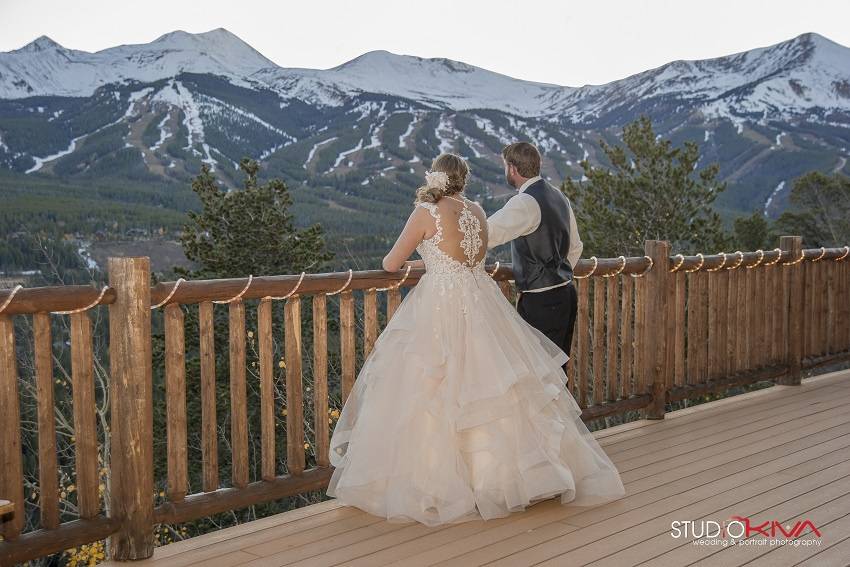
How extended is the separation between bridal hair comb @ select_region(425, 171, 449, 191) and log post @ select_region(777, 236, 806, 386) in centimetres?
379

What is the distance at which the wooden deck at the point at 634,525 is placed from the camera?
309cm

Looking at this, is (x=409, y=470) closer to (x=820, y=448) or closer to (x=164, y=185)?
(x=820, y=448)

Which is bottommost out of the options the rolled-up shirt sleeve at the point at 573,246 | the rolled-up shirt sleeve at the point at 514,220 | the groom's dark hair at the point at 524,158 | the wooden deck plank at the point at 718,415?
the wooden deck plank at the point at 718,415

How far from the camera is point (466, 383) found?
11.7 ft

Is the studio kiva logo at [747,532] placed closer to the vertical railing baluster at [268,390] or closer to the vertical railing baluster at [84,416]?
the vertical railing baluster at [268,390]

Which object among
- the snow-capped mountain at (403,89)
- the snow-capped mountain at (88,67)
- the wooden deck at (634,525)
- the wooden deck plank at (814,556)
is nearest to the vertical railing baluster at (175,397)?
the wooden deck at (634,525)

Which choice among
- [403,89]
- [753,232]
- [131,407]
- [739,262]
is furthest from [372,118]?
[131,407]

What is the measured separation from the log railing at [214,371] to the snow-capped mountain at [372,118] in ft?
260

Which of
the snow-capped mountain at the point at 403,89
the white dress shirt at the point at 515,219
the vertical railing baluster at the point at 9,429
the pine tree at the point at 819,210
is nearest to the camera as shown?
the vertical railing baluster at the point at 9,429

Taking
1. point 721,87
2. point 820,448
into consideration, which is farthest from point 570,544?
point 721,87

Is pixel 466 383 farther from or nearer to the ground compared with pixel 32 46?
nearer to the ground

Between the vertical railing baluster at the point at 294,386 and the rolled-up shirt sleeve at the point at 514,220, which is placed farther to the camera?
the rolled-up shirt sleeve at the point at 514,220

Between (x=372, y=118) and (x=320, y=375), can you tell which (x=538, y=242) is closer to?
(x=320, y=375)

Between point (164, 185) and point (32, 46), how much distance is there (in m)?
116
